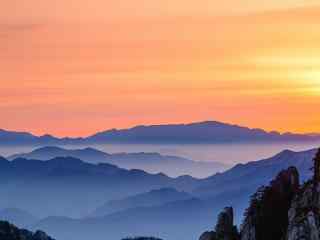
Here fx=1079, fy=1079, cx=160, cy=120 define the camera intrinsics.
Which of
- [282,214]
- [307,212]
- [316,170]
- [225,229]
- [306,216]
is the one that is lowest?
[306,216]

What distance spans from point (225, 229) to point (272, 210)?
37.9ft

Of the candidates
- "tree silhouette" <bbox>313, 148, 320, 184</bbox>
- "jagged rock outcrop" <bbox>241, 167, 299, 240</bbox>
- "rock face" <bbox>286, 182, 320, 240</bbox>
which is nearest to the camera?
"rock face" <bbox>286, 182, 320, 240</bbox>

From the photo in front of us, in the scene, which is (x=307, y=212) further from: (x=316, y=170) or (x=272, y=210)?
(x=272, y=210)

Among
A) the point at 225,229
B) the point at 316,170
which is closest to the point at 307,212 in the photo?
the point at 316,170

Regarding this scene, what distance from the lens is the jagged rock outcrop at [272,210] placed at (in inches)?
3622

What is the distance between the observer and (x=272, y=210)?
308 feet

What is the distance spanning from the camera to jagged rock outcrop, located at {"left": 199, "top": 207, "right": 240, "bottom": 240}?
103 metres

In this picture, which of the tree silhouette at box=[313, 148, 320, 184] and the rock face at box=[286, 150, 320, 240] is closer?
the rock face at box=[286, 150, 320, 240]

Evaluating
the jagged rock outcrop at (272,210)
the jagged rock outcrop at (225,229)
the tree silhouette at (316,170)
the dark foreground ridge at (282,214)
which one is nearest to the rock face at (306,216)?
the dark foreground ridge at (282,214)

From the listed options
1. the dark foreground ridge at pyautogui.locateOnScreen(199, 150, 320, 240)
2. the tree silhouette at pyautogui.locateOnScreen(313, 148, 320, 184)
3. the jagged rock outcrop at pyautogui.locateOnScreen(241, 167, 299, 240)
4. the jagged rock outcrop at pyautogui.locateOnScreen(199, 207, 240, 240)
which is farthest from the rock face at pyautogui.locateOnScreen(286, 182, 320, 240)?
the jagged rock outcrop at pyautogui.locateOnScreen(199, 207, 240, 240)

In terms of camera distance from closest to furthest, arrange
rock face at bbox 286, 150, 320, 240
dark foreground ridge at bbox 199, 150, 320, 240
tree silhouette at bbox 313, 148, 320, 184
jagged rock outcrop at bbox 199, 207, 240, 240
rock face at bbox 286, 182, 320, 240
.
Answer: rock face at bbox 286, 182, 320, 240 < rock face at bbox 286, 150, 320, 240 < dark foreground ridge at bbox 199, 150, 320, 240 < tree silhouette at bbox 313, 148, 320, 184 < jagged rock outcrop at bbox 199, 207, 240, 240

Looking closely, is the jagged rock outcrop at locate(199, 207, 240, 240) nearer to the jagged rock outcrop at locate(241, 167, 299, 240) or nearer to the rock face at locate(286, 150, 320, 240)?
the jagged rock outcrop at locate(241, 167, 299, 240)

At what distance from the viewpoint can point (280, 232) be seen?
91125mm

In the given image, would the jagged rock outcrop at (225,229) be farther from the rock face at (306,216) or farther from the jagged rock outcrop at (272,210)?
the rock face at (306,216)
